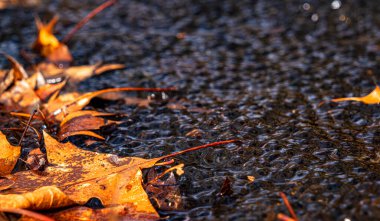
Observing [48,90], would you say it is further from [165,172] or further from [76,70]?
[165,172]

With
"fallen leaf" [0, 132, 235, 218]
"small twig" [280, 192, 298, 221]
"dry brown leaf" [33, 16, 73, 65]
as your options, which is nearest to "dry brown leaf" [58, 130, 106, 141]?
"fallen leaf" [0, 132, 235, 218]

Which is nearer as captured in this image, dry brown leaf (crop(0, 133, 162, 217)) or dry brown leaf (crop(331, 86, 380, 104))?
dry brown leaf (crop(0, 133, 162, 217))

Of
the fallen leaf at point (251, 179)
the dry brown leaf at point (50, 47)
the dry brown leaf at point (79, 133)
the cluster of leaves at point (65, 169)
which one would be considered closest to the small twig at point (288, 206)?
the fallen leaf at point (251, 179)

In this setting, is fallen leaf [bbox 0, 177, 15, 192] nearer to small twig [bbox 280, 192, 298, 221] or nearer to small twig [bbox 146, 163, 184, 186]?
small twig [bbox 146, 163, 184, 186]

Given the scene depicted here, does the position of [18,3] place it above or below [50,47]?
above

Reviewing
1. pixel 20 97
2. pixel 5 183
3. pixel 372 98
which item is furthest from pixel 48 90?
pixel 372 98

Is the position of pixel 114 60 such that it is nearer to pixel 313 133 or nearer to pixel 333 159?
pixel 313 133

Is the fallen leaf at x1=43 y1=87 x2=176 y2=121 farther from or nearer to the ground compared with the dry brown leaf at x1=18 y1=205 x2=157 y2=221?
farther from the ground
